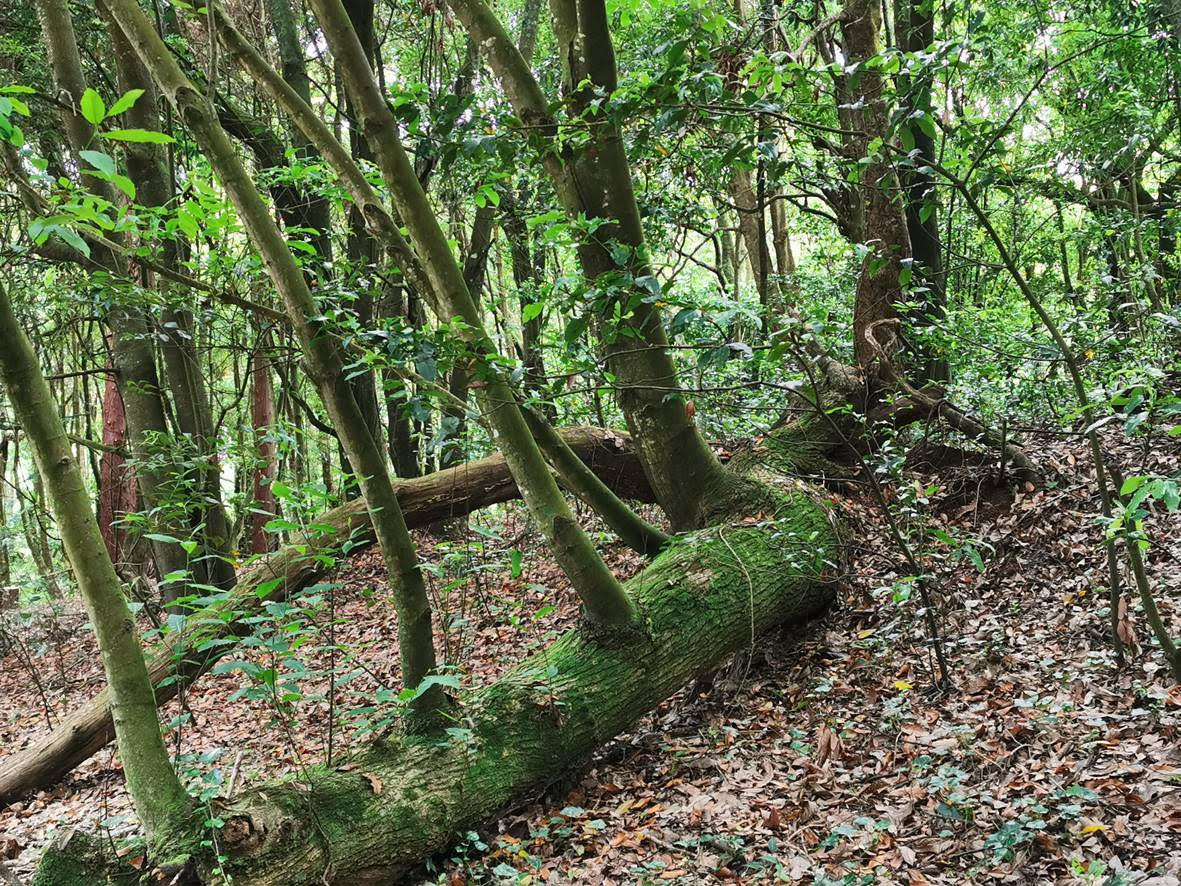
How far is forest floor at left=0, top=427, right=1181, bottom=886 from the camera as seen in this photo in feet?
10.5

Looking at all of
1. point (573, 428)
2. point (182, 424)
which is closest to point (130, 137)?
point (573, 428)

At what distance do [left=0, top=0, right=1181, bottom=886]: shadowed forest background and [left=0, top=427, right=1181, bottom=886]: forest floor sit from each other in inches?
1.0

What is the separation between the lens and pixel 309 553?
5.24 meters

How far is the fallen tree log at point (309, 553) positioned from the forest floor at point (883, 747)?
0.89 ft

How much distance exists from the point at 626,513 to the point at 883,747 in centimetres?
230

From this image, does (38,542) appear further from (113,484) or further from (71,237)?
(71,237)

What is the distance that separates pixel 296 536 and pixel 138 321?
3461mm

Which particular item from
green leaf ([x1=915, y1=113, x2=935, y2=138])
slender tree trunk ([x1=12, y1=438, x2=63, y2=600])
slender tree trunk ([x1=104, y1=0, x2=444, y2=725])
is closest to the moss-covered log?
slender tree trunk ([x1=104, y1=0, x2=444, y2=725])

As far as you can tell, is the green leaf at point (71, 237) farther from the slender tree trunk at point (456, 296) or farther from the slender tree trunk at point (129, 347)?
the slender tree trunk at point (129, 347)

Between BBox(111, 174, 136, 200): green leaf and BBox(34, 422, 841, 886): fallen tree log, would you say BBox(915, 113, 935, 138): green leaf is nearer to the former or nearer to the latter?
BBox(111, 174, 136, 200): green leaf

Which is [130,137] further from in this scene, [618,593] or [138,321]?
[138,321]

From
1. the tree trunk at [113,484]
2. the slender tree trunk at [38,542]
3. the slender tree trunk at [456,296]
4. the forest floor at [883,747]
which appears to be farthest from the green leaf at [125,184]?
the slender tree trunk at [38,542]

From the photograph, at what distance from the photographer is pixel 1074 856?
9.72ft

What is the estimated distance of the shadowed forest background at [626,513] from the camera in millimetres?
3232
